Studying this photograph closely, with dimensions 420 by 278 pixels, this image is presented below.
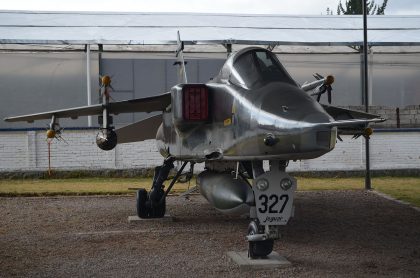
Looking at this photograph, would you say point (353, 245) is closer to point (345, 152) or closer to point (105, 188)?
point (105, 188)

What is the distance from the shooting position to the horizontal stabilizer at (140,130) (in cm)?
1368

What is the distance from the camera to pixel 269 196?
7.93 m

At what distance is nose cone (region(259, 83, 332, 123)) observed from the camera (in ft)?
24.0

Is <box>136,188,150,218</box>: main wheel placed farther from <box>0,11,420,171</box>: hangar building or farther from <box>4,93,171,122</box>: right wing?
<box>0,11,420,171</box>: hangar building

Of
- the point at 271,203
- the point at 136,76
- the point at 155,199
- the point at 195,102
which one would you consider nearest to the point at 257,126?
the point at 271,203

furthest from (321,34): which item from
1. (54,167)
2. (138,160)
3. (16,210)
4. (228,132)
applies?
(228,132)

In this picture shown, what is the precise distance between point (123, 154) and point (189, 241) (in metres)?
11.0

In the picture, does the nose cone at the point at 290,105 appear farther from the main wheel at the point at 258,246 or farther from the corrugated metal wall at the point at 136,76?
the corrugated metal wall at the point at 136,76

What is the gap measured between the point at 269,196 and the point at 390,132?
14.4 m

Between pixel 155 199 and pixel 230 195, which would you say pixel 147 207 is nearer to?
pixel 155 199

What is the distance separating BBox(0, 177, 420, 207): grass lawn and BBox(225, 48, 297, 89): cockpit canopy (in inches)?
293

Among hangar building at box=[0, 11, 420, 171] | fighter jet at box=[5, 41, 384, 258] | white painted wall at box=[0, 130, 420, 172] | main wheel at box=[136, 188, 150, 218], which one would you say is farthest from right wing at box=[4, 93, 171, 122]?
hangar building at box=[0, 11, 420, 171]

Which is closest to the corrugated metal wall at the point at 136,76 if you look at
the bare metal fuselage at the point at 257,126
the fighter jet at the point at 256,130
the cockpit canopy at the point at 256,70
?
the fighter jet at the point at 256,130

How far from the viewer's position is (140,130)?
14.2 metres
